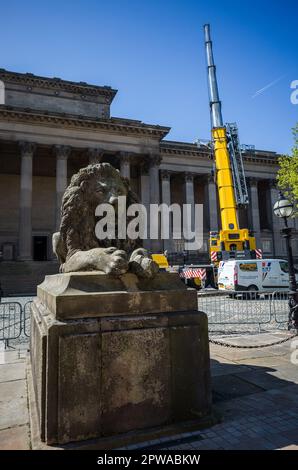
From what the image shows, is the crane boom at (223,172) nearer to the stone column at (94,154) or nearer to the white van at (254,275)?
the white van at (254,275)

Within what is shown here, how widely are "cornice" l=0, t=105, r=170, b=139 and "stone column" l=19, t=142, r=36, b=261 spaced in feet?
8.50

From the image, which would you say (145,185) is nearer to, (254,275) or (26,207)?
(26,207)

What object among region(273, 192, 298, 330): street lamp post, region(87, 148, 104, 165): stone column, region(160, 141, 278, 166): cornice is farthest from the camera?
region(160, 141, 278, 166): cornice

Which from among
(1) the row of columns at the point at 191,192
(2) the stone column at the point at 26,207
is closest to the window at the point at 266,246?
(1) the row of columns at the point at 191,192

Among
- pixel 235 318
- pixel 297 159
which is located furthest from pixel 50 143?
pixel 235 318

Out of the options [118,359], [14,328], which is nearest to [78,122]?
[14,328]

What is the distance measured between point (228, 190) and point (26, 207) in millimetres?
18101

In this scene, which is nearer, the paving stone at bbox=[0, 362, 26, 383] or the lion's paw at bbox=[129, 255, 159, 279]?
the lion's paw at bbox=[129, 255, 159, 279]

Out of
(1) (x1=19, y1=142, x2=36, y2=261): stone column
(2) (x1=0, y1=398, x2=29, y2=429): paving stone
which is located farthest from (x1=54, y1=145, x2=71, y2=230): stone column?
(2) (x1=0, y1=398, x2=29, y2=429): paving stone

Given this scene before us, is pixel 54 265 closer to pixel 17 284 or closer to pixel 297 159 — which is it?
pixel 17 284

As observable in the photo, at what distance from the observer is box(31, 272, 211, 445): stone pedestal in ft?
8.63

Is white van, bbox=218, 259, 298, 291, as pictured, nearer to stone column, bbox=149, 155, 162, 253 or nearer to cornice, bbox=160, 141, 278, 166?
stone column, bbox=149, 155, 162, 253

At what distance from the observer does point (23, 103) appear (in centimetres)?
3406

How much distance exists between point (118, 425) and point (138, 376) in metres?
0.44
